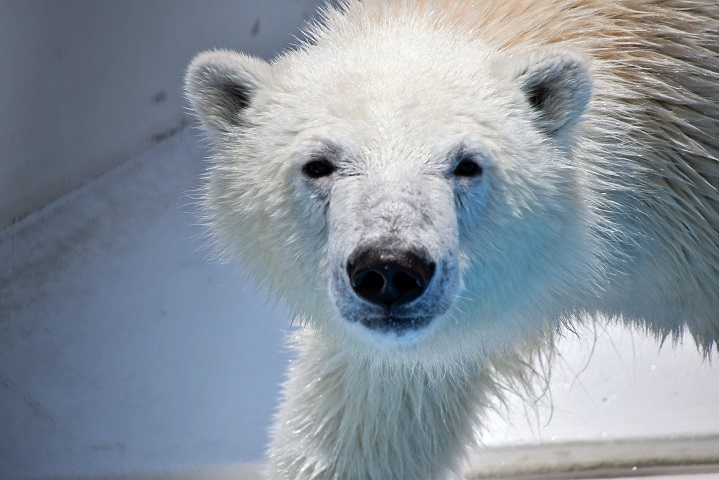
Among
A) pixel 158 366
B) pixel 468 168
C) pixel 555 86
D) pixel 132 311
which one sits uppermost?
pixel 555 86

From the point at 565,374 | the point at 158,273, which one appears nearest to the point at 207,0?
the point at 158,273

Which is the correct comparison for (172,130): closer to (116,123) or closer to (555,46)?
(116,123)

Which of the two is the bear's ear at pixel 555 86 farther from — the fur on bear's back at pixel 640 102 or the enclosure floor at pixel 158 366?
the enclosure floor at pixel 158 366

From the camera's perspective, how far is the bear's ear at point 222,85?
2455 millimetres

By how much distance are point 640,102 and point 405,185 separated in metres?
0.80

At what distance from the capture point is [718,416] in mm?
Result: 3539

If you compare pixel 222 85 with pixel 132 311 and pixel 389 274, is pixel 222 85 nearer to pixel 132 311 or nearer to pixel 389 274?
pixel 389 274

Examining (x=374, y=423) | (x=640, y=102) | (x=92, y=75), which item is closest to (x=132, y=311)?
(x=92, y=75)

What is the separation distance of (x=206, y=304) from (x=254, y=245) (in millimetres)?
1602

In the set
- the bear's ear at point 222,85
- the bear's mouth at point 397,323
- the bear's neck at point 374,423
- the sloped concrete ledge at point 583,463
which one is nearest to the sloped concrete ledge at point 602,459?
the sloped concrete ledge at point 583,463

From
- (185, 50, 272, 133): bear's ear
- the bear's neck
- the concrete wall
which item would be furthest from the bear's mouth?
the concrete wall

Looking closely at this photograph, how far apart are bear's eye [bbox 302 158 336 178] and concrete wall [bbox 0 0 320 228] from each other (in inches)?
72.4

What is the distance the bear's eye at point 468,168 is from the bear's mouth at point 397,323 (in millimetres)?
334

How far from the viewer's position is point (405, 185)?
209 cm
